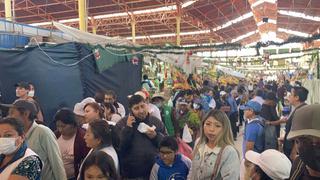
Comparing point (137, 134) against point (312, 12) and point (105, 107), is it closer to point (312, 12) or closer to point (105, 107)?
point (105, 107)

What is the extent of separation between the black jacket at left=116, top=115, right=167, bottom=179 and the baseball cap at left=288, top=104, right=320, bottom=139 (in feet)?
6.44

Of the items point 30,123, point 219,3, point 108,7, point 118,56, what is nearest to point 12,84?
point 118,56

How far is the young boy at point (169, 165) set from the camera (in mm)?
3264

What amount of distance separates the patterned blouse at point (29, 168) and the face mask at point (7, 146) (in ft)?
0.43

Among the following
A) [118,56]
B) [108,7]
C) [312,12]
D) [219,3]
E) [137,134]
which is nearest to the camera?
[137,134]

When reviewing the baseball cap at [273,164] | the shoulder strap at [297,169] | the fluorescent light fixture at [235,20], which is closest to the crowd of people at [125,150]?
the baseball cap at [273,164]

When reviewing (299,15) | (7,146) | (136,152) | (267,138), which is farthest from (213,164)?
(299,15)

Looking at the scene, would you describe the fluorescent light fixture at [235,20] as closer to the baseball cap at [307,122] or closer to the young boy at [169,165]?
the young boy at [169,165]

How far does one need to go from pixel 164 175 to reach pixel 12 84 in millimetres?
3896

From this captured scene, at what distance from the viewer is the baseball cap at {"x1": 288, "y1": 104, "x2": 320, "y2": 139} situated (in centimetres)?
152

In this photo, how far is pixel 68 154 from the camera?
133 inches

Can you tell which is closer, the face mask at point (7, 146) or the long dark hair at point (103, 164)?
the long dark hair at point (103, 164)

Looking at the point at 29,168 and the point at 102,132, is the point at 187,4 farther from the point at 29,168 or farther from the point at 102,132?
the point at 29,168

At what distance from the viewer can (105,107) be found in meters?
5.23
